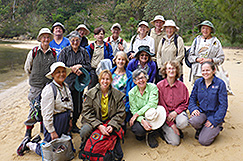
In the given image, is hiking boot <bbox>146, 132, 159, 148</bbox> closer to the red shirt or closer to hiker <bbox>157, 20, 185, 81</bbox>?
the red shirt

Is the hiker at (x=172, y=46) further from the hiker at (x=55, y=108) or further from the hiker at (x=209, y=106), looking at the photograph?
the hiker at (x=55, y=108)

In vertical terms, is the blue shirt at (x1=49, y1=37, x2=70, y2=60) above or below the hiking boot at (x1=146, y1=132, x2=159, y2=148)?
above

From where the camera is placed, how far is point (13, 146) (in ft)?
12.7

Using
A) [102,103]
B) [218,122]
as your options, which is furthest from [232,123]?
[102,103]

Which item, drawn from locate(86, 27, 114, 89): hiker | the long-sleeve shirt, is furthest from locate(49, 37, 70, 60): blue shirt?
the long-sleeve shirt

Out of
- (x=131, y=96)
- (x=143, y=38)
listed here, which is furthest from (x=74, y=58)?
(x=143, y=38)

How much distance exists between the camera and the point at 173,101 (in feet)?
A: 12.1

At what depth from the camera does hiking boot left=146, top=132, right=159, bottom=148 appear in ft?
11.5

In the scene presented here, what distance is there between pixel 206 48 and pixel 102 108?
2.54 metres

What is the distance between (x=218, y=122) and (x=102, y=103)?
201 cm

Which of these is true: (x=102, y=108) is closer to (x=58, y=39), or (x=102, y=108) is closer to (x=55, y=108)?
(x=55, y=108)

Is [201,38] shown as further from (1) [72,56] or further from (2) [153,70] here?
(1) [72,56]

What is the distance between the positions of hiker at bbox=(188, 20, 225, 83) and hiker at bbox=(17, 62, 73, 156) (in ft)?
9.01

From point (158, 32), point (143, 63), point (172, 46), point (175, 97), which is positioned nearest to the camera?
point (175, 97)
